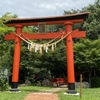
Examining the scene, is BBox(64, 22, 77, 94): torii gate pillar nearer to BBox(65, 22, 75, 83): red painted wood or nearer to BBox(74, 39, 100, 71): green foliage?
BBox(65, 22, 75, 83): red painted wood

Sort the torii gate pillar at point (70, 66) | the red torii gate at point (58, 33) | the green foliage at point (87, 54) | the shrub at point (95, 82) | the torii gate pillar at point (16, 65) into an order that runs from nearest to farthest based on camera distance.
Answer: the torii gate pillar at point (70, 66) < the red torii gate at point (58, 33) < the torii gate pillar at point (16, 65) < the green foliage at point (87, 54) < the shrub at point (95, 82)

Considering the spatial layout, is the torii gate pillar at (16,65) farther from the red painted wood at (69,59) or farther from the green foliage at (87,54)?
the green foliage at (87,54)

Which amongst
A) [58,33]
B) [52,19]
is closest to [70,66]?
[58,33]

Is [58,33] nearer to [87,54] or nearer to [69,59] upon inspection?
[69,59]

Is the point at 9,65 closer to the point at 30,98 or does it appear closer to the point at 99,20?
the point at 30,98

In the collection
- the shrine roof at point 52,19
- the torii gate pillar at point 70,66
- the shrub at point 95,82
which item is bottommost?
the shrub at point 95,82

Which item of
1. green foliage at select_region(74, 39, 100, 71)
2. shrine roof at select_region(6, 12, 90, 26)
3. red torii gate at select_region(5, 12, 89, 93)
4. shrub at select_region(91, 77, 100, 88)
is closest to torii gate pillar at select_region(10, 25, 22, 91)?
red torii gate at select_region(5, 12, 89, 93)

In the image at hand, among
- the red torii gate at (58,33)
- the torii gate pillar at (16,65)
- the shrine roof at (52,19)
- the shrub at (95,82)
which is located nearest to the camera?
the red torii gate at (58,33)

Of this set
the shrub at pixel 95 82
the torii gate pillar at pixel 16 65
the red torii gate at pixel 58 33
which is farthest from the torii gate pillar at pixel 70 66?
the shrub at pixel 95 82

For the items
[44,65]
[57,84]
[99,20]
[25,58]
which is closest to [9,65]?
[25,58]

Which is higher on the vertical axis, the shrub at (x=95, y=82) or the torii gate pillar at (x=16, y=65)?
the torii gate pillar at (x=16, y=65)

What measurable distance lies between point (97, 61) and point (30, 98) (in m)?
9.48

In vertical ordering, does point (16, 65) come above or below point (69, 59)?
below

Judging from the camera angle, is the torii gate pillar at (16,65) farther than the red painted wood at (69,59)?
Yes
